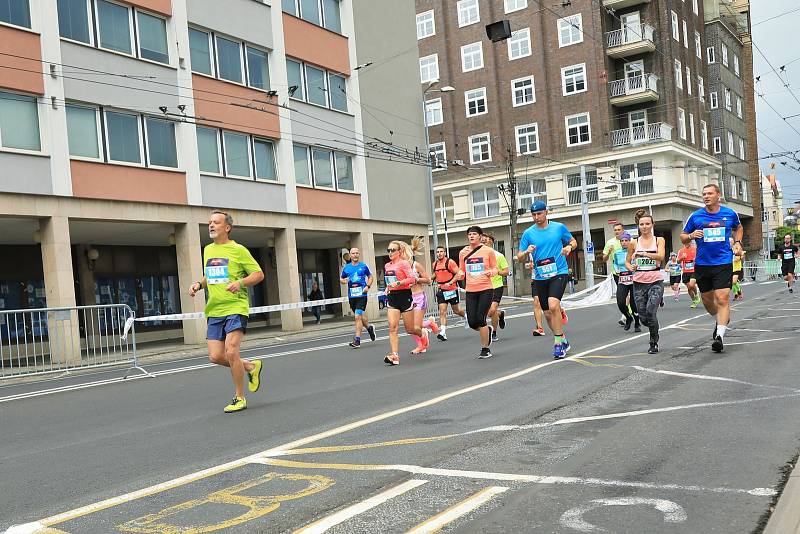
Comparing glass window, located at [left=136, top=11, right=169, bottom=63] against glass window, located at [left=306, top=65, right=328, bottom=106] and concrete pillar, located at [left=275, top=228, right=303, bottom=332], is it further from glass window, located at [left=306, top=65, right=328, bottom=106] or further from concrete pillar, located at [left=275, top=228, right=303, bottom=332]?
concrete pillar, located at [left=275, top=228, right=303, bottom=332]

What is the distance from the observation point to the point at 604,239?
5272 centimetres

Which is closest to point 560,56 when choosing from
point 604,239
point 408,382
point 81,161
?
point 604,239

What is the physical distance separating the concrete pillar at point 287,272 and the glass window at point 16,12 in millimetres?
10662

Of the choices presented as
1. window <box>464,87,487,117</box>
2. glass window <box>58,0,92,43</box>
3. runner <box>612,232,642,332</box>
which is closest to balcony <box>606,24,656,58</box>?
window <box>464,87,487,117</box>

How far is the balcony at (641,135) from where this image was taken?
163 feet

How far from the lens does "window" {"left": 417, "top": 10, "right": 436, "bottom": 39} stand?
58447mm

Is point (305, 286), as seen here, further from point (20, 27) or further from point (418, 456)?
point (418, 456)

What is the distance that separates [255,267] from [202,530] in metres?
4.83

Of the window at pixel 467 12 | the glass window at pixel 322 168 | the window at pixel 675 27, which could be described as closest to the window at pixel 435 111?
the window at pixel 467 12

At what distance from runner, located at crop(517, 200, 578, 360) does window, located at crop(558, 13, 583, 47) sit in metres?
43.6

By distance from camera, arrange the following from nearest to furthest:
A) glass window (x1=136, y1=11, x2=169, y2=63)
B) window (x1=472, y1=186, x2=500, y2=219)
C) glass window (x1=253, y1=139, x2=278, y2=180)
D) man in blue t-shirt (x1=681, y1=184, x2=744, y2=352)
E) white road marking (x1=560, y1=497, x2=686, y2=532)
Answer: white road marking (x1=560, y1=497, x2=686, y2=532)
man in blue t-shirt (x1=681, y1=184, x2=744, y2=352)
glass window (x1=136, y1=11, x2=169, y2=63)
glass window (x1=253, y1=139, x2=278, y2=180)
window (x1=472, y1=186, x2=500, y2=219)

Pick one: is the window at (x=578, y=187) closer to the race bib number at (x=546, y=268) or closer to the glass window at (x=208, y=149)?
the glass window at (x=208, y=149)

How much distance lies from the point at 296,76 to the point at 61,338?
57.9 ft

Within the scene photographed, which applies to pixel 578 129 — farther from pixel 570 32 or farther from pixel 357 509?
pixel 357 509
